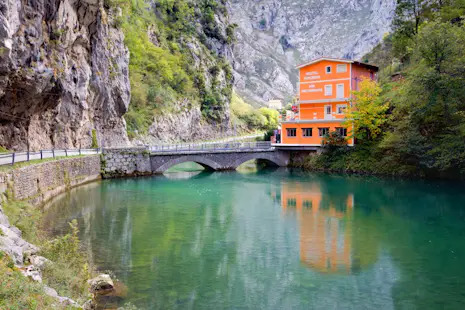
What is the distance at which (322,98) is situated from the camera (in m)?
50.4

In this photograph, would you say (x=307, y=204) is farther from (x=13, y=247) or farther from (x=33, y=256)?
(x=13, y=247)

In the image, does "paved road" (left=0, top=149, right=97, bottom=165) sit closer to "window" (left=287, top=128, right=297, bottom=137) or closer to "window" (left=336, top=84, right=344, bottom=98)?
"window" (left=287, top=128, right=297, bottom=137)

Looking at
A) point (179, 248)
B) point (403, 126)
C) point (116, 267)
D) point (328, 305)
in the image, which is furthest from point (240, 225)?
point (403, 126)

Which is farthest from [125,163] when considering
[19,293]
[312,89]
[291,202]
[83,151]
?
[19,293]

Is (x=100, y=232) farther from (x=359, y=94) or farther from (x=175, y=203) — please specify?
(x=359, y=94)

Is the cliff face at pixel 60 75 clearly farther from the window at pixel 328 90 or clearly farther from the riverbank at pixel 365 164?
the window at pixel 328 90

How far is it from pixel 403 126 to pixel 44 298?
37099 mm

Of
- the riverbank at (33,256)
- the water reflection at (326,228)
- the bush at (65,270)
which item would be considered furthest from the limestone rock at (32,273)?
the water reflection at (326,228)

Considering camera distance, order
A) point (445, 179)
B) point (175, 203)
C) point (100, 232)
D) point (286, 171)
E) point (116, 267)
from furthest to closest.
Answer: point (286, 171)
point (445, 179)
point (175, 203)
point (100, 232)
point (116, 267)

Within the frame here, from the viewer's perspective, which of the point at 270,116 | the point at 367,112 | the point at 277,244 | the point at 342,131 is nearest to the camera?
the point at 277,244

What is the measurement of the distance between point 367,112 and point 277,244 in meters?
30.7

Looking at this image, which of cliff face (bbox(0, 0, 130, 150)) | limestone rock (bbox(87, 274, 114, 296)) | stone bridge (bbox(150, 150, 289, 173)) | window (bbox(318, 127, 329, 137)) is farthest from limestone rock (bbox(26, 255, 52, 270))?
window (bbox(318, 127, 329, 137))

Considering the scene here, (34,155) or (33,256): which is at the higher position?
(34,155)

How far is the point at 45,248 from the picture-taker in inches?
527
